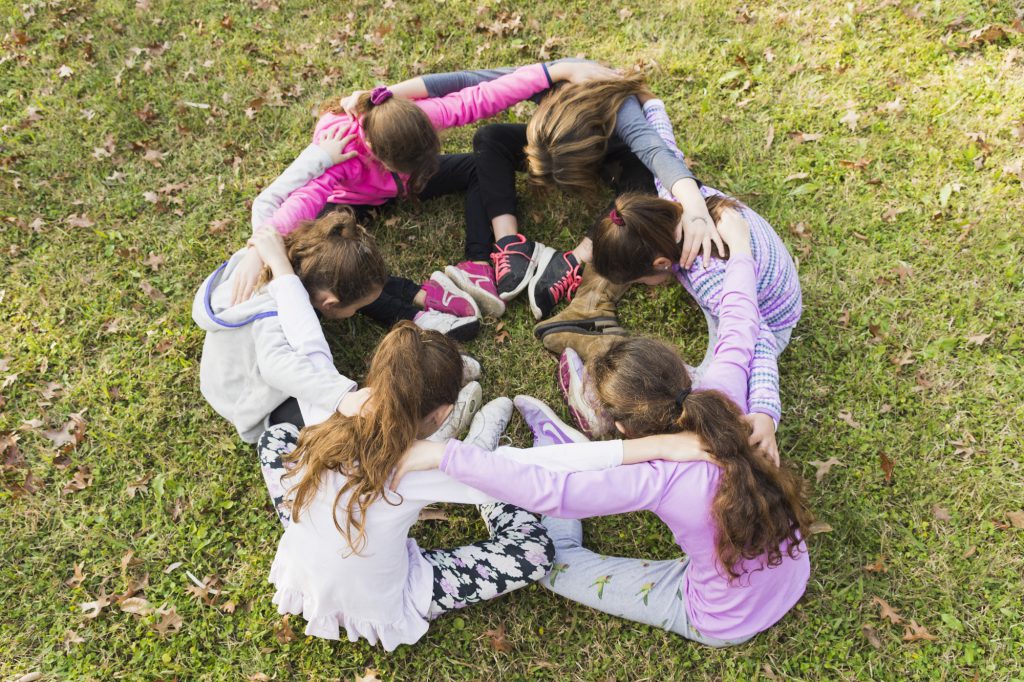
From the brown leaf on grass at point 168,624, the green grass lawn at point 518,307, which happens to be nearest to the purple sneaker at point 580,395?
the green grass lawn at point 518,307

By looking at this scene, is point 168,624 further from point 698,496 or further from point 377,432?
point 698,496

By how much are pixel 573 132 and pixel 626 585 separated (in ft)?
9.07

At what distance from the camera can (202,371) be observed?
4004 mm

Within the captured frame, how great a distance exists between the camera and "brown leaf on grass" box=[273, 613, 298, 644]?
354 cm

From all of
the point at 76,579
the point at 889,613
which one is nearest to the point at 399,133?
the point at 76,579

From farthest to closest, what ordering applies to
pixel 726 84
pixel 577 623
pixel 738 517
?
pixel 726 84, pixel 577 623, pixel 738 517

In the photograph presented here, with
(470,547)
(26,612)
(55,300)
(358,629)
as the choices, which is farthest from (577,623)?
(55,300)

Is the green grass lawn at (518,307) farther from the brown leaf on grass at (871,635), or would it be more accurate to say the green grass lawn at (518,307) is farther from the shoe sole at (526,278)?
the shoe sole at (526,278)

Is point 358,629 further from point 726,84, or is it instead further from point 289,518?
point 726,84

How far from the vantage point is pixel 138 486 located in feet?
13.2

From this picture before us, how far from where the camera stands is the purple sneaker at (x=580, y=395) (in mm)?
3893

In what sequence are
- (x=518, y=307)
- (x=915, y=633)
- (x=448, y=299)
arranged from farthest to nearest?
(x=518, y=307), (x=448, y=299), (x=915, y=633)

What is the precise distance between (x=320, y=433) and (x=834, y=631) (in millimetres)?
2978

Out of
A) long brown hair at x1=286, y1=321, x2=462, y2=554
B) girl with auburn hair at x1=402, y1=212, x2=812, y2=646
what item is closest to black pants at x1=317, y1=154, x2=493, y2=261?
long brown hair at x1=286, y1=321, x2=462, y2=554
